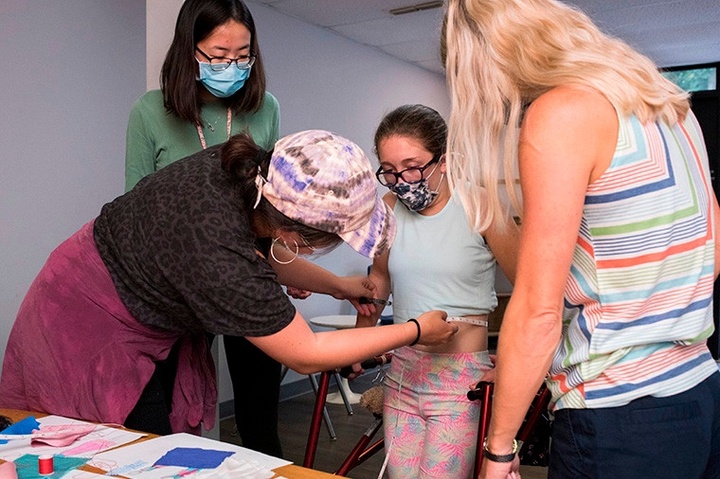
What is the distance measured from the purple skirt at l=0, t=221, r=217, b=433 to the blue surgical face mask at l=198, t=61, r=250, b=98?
66 cm

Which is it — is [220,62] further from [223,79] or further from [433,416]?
[433,416]

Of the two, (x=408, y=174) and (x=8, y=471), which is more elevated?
(x=408, y=174)

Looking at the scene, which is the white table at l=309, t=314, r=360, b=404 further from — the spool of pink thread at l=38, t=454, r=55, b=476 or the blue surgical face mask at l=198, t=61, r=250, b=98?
the spool of pink thread at l=38, t=454, r=55, b=476

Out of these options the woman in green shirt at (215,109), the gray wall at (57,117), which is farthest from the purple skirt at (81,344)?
the gray wall at (57,117)

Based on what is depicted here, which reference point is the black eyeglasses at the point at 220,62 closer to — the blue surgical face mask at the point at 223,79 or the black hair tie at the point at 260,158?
the blue surgical face mask at the point at 223,79

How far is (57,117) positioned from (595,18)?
324 cm

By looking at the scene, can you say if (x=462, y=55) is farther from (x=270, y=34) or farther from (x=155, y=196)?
(x=270, y=34)

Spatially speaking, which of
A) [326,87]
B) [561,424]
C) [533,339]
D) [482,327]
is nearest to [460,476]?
[482,327]

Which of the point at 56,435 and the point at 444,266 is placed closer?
the point at 56,435

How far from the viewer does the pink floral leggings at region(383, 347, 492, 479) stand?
5.92 feet

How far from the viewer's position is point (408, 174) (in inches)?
74.8

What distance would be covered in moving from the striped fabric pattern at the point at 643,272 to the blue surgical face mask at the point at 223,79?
1.25 meters


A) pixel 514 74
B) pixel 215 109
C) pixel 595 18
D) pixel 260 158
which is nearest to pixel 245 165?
pixel 260 158

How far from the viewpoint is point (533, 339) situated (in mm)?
1101
